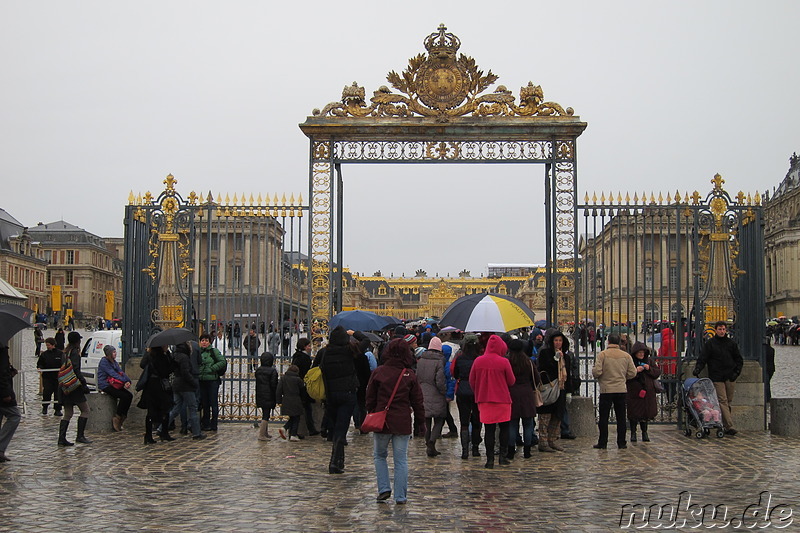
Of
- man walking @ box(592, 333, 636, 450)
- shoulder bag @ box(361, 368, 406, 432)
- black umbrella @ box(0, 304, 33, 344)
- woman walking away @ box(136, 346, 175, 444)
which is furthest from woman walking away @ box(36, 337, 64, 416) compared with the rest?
man walking @ box(592, 333, 636, 450)

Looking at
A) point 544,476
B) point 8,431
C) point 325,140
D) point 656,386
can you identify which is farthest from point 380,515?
point 325,140

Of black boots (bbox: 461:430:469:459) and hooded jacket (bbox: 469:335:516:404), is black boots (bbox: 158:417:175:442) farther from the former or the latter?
hooded jacket (bbox: 469:335:516:404)

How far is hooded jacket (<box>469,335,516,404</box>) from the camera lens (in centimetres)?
1018

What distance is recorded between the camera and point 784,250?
252 ft

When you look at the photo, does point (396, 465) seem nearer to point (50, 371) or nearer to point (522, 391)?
point (522, 391)

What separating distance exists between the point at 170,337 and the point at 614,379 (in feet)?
19.2

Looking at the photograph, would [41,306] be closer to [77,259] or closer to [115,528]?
[77,259]

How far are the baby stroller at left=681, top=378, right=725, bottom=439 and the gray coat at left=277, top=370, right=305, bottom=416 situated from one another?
5.43 m

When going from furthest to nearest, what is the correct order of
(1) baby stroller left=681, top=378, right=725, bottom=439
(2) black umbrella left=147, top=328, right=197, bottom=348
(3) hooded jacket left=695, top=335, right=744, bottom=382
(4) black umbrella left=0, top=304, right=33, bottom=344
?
1. (3) hooded jacket left=695, top=335, right=744, bottom=382
2. (1) baby stroller left=681, top=378, right=725, bottom=439
3. (2) black umbrella left=147, top=328, right=197, bottom=348
4. (4) black umbrella left=0, top=304, right=33, bottom=344

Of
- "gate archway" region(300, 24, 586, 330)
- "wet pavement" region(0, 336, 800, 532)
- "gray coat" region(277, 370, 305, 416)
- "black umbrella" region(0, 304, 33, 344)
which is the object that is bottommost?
"wet pavement" region(0, 336, 800, 532)

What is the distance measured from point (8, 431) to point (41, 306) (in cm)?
7901

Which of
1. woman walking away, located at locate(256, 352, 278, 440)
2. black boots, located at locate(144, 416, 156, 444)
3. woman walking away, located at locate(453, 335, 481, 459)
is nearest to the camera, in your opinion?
woman walking away, located at locate(453, 335, 481, 459)

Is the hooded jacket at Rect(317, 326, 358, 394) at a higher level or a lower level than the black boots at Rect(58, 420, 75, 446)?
higher

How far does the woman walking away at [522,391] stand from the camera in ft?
35.5
